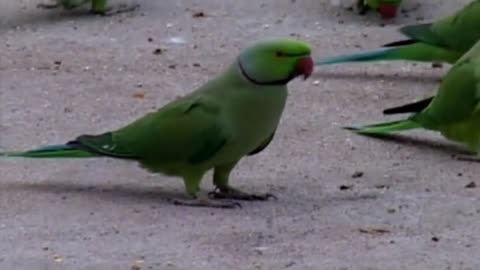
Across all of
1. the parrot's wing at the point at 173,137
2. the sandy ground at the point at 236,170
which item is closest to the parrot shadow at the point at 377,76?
the sandy ground at the point at 236,170

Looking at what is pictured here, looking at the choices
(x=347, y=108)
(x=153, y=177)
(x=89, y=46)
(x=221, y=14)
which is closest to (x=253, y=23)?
(x=221, y=14)

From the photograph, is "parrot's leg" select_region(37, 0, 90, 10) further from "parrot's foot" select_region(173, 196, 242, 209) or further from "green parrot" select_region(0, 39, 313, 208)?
"parrot's foot" select_region(173, 196, 242, 209)

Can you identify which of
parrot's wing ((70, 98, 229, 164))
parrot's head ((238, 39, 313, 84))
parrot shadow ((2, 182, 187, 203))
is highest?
parrot's head ((238, 39, 313, 84))

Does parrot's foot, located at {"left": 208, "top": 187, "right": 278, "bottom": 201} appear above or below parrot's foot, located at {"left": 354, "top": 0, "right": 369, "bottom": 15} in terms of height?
above

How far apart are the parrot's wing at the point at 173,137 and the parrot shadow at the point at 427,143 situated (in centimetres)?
106

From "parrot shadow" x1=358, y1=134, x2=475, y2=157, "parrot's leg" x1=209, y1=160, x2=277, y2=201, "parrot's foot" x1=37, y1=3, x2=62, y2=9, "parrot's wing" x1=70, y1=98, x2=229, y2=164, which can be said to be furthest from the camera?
"parrot's foot" x1=37, y1=3, x2=62, y2=9

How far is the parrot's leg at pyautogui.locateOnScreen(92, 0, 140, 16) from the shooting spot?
24.5ft

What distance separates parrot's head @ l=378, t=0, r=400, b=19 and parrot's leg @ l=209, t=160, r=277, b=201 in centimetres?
277

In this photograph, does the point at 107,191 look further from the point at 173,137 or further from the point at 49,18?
the point at 49,18

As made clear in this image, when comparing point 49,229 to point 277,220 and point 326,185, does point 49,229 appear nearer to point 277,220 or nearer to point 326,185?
point 277,220

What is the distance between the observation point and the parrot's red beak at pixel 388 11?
7.11 metres

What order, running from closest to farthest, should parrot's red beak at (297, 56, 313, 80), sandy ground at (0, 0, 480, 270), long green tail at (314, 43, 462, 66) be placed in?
sandy ground at (0, 0, 480, 270) < parrot's red beak at (297, 56, 313, 80) < long green tail at (314, 43, 462, 66)

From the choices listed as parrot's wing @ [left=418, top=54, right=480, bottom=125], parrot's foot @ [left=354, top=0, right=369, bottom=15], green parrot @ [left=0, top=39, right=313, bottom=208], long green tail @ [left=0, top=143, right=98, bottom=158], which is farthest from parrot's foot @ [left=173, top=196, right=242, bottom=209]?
parrot's foot @ [left=354, top=0, right=369, bottom=15]

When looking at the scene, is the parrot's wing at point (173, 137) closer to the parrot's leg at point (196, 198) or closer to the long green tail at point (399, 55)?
the parrot's leg at point (196, 198)
